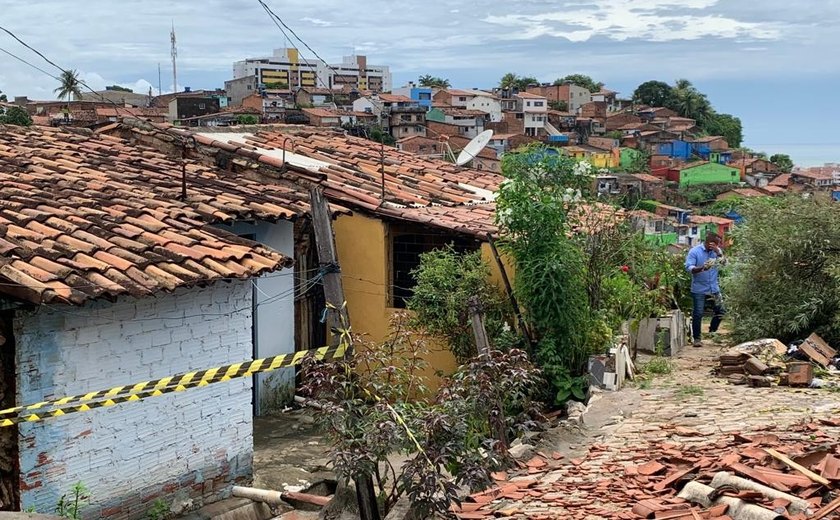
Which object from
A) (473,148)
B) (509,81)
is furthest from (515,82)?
(473,148)

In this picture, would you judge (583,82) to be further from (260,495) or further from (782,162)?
(260,495)

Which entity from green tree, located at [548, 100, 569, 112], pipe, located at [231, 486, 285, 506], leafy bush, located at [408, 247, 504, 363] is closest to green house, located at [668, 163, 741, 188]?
green tree, located at [548, 100, 569, 112]

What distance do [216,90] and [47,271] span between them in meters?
79.5

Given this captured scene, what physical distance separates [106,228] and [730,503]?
574 cm

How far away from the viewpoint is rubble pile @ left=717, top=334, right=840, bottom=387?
9602mm

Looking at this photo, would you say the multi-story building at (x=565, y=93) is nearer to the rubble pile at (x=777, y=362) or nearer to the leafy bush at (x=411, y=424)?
the rubble pile at (x=777, y=362)

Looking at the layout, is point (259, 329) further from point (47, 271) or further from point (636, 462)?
point (636, 462)

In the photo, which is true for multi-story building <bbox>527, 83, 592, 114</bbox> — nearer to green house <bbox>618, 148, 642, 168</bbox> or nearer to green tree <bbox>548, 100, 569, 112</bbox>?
green tree <bbox>548, 100, 569, 112</bbox>

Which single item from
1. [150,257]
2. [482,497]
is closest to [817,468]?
[482,497]

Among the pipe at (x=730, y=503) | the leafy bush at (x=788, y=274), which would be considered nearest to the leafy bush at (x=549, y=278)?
the leafy bush at (x=788, y=274)

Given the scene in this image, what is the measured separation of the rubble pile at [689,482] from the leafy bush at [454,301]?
3.08 m

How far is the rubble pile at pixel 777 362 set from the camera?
9.60 meters

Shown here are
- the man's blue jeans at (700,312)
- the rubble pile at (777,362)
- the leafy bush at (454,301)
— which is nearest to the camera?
the rubble pile at (777,362)

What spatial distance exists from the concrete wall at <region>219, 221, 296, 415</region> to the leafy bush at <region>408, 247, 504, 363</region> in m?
1.80
